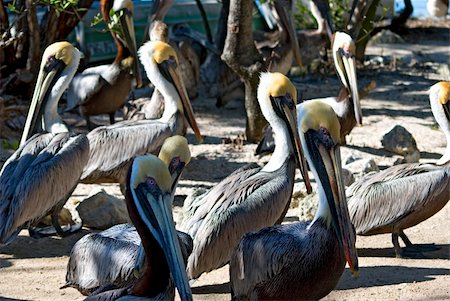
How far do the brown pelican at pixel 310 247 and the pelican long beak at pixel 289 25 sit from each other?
587 centimetres

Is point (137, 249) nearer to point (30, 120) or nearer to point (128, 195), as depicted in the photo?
point (128, 195)

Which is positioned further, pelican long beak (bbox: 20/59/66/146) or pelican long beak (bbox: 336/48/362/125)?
pelican long beak (bbox: 336/48/362/125)

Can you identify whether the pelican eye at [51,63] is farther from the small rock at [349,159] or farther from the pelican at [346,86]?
the small rock at [349,159]

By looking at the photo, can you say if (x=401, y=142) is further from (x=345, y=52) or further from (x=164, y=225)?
(x=164, y=225)

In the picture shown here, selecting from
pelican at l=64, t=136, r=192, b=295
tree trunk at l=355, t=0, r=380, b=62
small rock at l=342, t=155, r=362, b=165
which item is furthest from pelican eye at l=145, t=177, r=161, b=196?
tree trunk at l=355, t=0, r=380, b=62

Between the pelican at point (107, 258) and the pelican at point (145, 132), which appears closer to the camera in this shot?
the pelican at point (107, 258)

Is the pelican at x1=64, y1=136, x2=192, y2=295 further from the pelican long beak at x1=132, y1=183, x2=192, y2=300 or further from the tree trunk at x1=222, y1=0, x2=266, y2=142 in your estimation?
the tree trunk at x1=222, y1=0, x2=266, y2=142

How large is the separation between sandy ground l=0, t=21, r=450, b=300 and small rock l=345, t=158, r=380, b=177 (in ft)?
1.46

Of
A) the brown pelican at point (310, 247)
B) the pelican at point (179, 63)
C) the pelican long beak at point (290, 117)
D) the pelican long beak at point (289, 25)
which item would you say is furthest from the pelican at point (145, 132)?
the pelican long beak at point (289, 25)

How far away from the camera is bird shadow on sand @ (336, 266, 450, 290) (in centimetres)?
531

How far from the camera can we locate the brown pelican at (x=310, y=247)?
4.49 metres

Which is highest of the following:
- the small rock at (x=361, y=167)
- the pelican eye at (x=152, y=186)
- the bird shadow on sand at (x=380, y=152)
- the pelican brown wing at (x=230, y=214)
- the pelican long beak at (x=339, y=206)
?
the pelican eye at (x=152, y=186)

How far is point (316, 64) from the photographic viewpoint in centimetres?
1273

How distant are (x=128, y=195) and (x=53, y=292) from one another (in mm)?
1577
